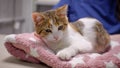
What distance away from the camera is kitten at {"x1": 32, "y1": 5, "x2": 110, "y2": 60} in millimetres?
641

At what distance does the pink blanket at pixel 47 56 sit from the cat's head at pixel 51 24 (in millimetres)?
51

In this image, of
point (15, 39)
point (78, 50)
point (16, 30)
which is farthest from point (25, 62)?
point (16, 30)

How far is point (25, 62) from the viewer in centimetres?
69

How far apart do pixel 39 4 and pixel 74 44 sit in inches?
40.7

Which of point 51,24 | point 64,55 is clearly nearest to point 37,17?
point 51,24

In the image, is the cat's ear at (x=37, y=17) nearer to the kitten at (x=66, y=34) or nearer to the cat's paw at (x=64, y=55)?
the kitten at (x=66, y=34)

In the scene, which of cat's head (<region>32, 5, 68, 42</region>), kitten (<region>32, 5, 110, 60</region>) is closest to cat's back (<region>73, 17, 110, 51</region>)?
kitten (<region>32, 5, 110, 60</region>)

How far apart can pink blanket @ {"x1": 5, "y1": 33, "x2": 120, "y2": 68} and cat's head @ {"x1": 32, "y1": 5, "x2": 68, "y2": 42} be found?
0.05 m

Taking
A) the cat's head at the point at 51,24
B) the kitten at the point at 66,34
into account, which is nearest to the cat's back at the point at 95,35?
the kitten at the point at 66,34

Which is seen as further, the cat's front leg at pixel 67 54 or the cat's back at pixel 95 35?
the cat's back at pixel 95 35

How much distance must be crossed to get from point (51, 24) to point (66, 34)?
0.09m

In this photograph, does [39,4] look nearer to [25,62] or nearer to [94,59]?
[25,62]

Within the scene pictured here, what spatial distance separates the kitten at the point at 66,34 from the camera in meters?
0.64

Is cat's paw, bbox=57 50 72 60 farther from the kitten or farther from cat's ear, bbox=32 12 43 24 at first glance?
cat's ear, bbox=32 12 43 24
